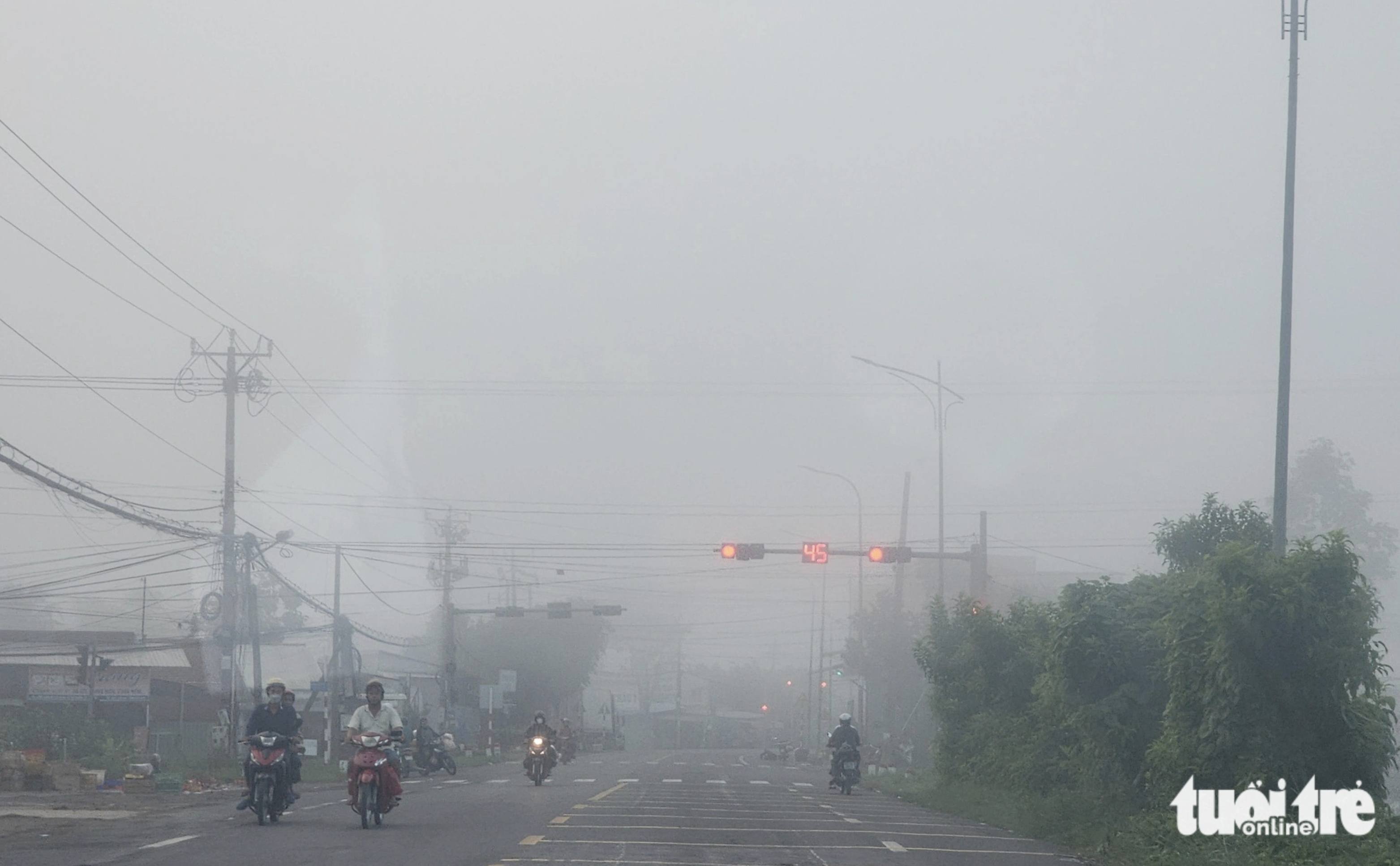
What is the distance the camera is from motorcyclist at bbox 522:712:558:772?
3222 centimetres

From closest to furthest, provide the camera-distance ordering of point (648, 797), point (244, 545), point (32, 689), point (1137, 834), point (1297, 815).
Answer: point (1297, 815) < point (1137, 834) < point (648, 797) < point (244, 545) < point (32, 689)

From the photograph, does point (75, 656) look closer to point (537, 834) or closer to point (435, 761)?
point (435, 761)

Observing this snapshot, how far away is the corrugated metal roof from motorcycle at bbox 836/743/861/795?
1092 inches

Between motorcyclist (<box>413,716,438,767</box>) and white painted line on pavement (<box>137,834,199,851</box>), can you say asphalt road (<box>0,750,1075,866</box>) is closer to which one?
white painted line on pavement (<box>137,834,199,851</box>)

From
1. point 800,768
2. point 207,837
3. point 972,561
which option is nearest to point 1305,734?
point 207,837

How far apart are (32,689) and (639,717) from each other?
359 feet

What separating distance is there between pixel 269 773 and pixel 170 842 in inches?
133

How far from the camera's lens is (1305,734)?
1563 centimetres

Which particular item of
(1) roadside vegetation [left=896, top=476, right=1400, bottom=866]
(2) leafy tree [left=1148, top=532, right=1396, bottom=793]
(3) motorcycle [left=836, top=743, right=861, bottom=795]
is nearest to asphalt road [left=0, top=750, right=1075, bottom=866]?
(1) roadside vegetation [left=896, top=476, right=1400, bottom=866]

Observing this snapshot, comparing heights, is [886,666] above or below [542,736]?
below

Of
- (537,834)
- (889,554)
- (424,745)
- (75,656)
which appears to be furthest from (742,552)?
(75,656)

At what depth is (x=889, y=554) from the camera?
118 ft

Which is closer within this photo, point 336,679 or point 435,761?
point 435,761

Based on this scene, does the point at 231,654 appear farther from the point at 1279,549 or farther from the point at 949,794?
the point at 1279,549
